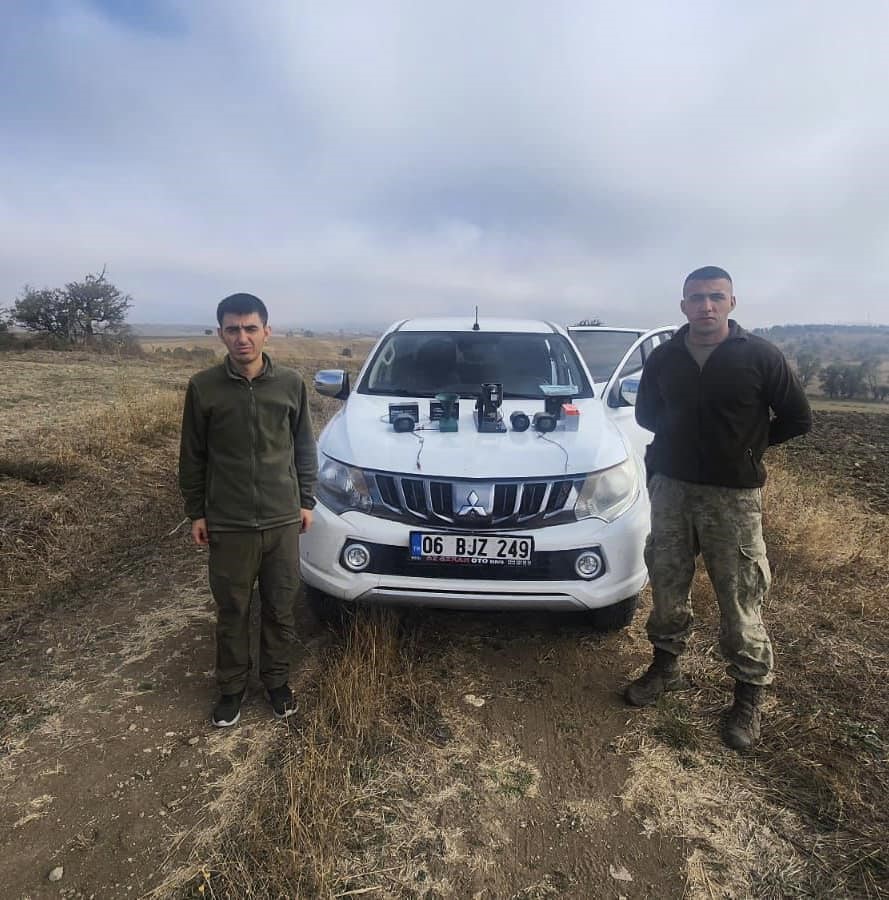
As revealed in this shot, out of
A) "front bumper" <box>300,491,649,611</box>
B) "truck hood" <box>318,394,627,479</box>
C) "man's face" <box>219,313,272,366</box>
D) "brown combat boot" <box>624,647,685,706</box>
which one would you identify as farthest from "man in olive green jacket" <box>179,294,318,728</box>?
"brown combat boot" <box>624,647,685,706</box>

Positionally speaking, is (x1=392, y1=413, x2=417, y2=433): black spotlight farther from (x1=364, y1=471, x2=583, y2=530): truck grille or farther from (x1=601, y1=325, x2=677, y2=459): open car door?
(x1=601, y1=325, x2=677, y2=459): open car door

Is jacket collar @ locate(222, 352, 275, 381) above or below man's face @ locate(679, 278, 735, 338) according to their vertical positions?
below

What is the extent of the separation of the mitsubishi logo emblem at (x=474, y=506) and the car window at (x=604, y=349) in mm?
4010

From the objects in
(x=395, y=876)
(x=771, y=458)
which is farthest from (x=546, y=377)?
(x=771, y=458)

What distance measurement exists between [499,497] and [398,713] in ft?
3.49

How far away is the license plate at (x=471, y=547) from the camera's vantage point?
9.01ft

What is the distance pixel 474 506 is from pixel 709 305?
4.31ft

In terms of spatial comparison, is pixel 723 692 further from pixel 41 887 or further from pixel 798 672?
pixel 41 887

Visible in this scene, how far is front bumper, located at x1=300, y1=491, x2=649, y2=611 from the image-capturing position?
276 cm

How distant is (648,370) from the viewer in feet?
9.20

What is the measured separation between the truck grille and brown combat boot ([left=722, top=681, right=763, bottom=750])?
1013 mm

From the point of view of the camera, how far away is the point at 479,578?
9.11 feet

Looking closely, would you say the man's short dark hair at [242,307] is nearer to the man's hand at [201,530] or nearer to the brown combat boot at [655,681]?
the man's hand at [201,530]

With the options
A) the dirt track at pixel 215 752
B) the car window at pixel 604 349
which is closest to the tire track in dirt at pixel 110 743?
the dirt track at pixel 215 752
